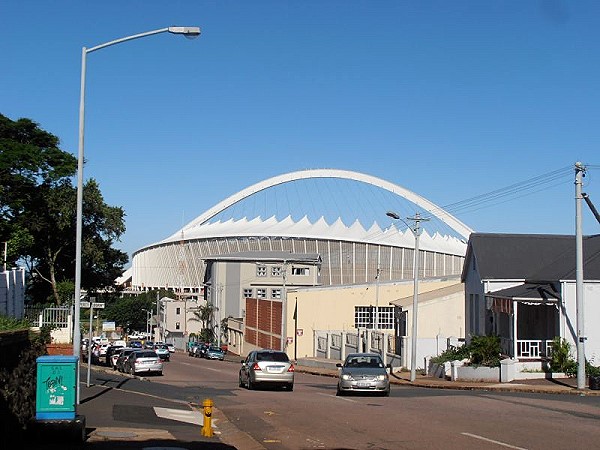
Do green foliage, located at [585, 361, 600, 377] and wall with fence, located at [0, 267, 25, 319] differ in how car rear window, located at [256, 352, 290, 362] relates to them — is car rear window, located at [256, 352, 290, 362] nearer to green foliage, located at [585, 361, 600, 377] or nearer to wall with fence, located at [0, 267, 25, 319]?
wall with fence, located at [0, 267, 25, 319]

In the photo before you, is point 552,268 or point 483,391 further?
point 552,268

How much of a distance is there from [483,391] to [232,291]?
8076cm

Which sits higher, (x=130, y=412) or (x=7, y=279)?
(x=7, y=279)

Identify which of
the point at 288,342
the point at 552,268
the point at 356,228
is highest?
the point at 356,228

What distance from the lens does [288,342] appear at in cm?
7712

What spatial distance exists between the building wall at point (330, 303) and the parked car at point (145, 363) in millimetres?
30458

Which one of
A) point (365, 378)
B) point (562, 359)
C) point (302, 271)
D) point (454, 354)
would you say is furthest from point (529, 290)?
point (302, 271)

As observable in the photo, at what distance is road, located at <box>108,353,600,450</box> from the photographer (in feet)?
53.2

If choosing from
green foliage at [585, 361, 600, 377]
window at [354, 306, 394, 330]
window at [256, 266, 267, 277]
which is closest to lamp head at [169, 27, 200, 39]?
green foliage at [585, 361, 600, 377]

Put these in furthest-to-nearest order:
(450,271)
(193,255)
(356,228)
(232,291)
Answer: (193,255) → (356,228) → (450,271) → (232,291)

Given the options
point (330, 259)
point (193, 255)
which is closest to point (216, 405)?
point (330, 259)

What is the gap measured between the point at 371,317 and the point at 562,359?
38.0m

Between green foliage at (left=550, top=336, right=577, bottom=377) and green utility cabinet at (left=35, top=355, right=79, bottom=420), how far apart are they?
2751 cm

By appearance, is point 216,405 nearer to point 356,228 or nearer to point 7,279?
point 7,279
